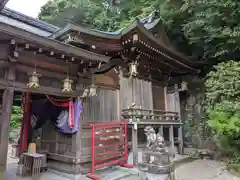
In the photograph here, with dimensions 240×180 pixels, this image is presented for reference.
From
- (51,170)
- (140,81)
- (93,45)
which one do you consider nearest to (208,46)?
(140,81)

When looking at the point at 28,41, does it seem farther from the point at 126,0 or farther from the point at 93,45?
the point at 126,0

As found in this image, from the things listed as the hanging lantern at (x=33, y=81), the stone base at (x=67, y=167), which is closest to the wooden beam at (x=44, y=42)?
the hanging lantern at (x=33, y=81)

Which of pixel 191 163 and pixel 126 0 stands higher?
pixel 126 0

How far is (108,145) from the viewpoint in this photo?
6.50 m

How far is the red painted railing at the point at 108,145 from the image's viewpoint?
6.13 m

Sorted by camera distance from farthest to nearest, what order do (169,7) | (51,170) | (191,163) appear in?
1. (169,7)
2. (191,163)
3. (51,170)

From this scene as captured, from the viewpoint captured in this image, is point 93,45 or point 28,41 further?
point 93,45

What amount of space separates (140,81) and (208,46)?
201 inches

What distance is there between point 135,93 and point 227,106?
3.82m

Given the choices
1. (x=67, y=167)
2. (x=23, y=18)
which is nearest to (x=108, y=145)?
(x=67, y=167)

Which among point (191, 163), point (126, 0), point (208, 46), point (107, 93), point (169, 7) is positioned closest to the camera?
point (107, 93)

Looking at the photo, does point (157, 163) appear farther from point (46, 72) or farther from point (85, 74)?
point (46, 72)

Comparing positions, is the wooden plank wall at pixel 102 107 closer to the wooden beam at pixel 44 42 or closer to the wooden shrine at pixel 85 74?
the wooden shrine at pixel 85 74

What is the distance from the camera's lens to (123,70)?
28.5ft
